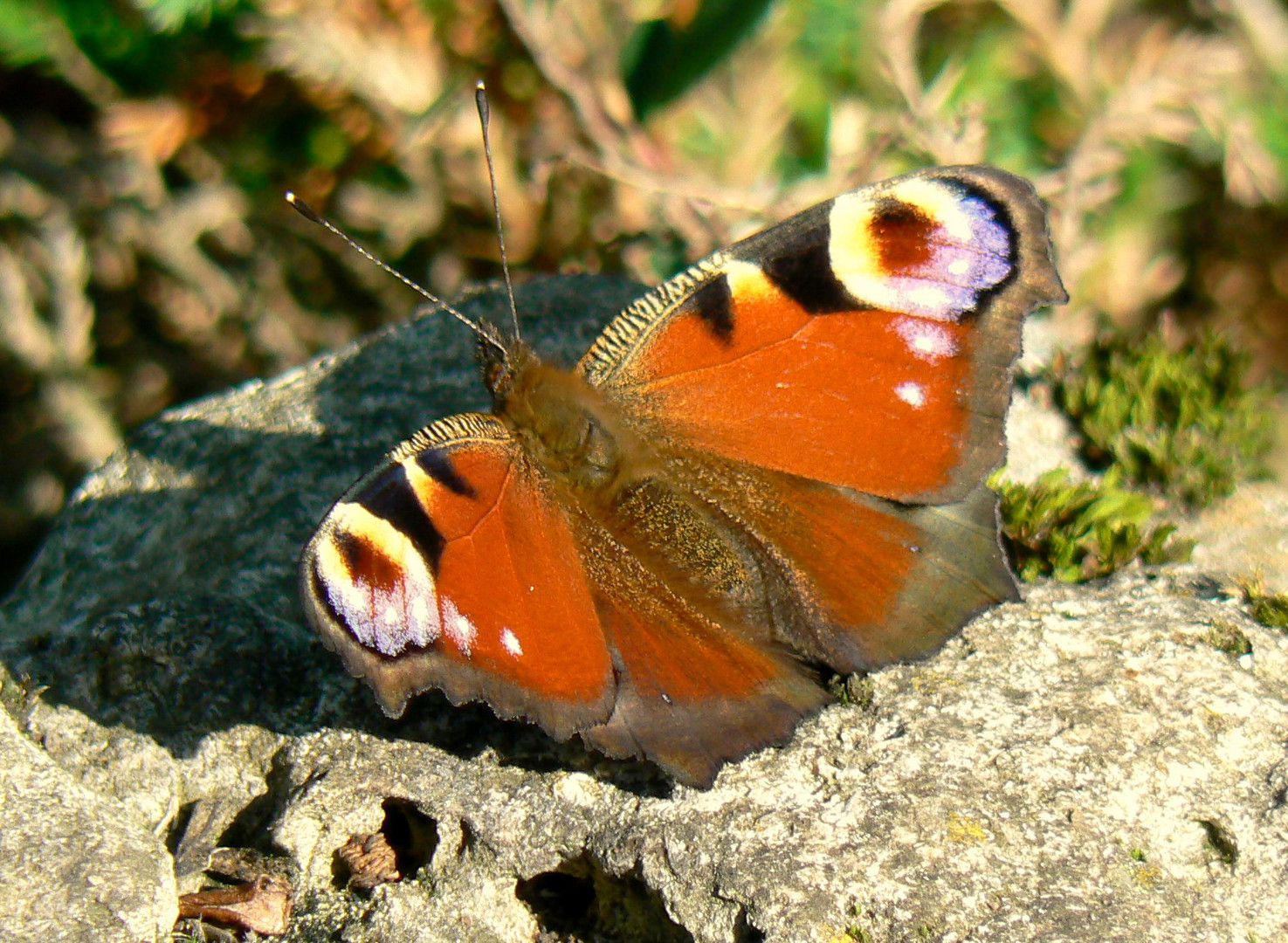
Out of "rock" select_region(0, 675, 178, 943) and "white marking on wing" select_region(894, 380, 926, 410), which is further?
"white marking on wing" select_region(894, 380, 926, 410)

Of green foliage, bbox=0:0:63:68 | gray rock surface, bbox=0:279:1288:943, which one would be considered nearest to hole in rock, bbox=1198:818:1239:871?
gray rock surface, bbox=0:279:1288:943

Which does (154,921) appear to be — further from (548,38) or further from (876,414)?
(548,38)

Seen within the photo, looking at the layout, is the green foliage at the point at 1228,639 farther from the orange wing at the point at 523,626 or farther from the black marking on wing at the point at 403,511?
the black marking on wing at the point at 403,511

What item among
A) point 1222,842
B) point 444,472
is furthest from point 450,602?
point 1222,842

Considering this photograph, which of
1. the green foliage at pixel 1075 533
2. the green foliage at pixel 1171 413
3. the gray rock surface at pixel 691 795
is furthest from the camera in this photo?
the green foliage at pixel 1171 413

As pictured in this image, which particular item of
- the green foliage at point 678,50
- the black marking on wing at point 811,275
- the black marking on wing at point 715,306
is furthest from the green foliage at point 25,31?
the black marking on wing at point 811,275

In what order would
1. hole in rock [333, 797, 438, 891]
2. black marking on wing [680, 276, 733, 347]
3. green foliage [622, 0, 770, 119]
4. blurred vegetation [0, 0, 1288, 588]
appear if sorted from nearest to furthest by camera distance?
hole in rock [333, 797, 438, 891]
black marking on wing [680, 276, 733, 347]
blurred vegetation [0, 0, 1288, 588]
green foliage [622, 0, 770, 119]

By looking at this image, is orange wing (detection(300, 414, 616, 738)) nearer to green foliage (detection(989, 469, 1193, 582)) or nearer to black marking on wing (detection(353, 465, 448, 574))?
black marking on wing (detection(353, 465, 448, 574))

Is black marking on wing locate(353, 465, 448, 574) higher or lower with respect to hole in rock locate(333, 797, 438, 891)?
higher
